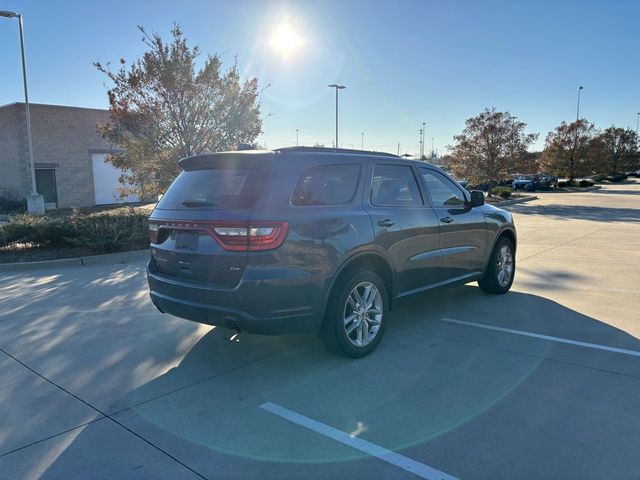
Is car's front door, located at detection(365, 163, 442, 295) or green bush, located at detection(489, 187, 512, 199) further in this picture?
green bush, located at detection(489, 187, 512, 199)

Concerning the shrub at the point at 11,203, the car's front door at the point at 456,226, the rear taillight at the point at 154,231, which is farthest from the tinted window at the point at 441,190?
the shrub at the point at 11,203

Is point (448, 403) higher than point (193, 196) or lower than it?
lower

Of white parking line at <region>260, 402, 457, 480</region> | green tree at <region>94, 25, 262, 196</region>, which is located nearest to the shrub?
green tree at <region>94, 25, 262, 196</region>

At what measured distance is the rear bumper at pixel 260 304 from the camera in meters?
3.71

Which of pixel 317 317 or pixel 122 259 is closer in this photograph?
pixel 317 317

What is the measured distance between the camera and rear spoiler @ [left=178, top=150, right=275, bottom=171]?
4.01 metres

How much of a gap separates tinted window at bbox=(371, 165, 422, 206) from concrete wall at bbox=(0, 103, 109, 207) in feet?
74.3

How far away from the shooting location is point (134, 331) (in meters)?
5.25

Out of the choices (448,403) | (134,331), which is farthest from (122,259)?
(448,403)

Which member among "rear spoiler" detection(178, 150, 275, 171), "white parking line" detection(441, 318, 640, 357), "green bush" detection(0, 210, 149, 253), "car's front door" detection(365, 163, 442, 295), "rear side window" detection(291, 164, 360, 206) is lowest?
"white parking line" detection(441, 318, 640, 357)

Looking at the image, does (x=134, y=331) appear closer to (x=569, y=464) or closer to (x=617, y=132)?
(x=569, y=464)

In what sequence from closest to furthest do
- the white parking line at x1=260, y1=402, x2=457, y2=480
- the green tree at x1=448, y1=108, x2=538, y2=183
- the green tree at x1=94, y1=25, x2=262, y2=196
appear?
the white parking line at x1=260, y1=402, x2=457, y2=480
the green tree at x1=94, y1=25, x2=262, y2=196
the green tree at x1=448, y1=108, x2=538, y2=183

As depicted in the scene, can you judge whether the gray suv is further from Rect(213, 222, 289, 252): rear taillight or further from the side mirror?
the side mirror

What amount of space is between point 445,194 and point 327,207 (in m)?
2.12
